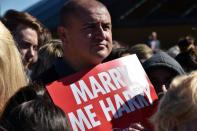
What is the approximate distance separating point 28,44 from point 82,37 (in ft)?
4.42

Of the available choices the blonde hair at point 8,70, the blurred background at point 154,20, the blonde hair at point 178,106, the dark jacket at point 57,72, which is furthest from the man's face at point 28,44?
the blurred background at point 154,20

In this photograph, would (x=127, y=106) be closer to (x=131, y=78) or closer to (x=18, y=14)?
(x=131, y=78)

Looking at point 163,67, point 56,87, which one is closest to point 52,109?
point 56,87

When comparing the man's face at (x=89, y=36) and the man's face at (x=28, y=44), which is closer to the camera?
the man's face at (x=89, y=36)

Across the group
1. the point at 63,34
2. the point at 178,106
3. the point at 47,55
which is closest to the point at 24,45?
the point at 47,55

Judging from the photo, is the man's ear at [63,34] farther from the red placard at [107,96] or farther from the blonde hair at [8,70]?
the blonde hair at [8,70]

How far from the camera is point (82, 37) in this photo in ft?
8.46

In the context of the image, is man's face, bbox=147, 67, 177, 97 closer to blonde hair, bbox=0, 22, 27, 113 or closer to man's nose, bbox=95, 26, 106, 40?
man's nose, bbox=95, 26, 106, 40

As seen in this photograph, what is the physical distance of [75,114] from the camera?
2477 mm

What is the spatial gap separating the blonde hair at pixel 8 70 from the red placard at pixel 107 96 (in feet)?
0.62

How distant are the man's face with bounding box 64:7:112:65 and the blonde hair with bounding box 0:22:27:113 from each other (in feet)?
1.01

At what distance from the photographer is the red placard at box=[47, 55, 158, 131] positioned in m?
2.48

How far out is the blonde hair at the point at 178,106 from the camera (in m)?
2.05

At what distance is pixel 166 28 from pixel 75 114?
17.7 m
